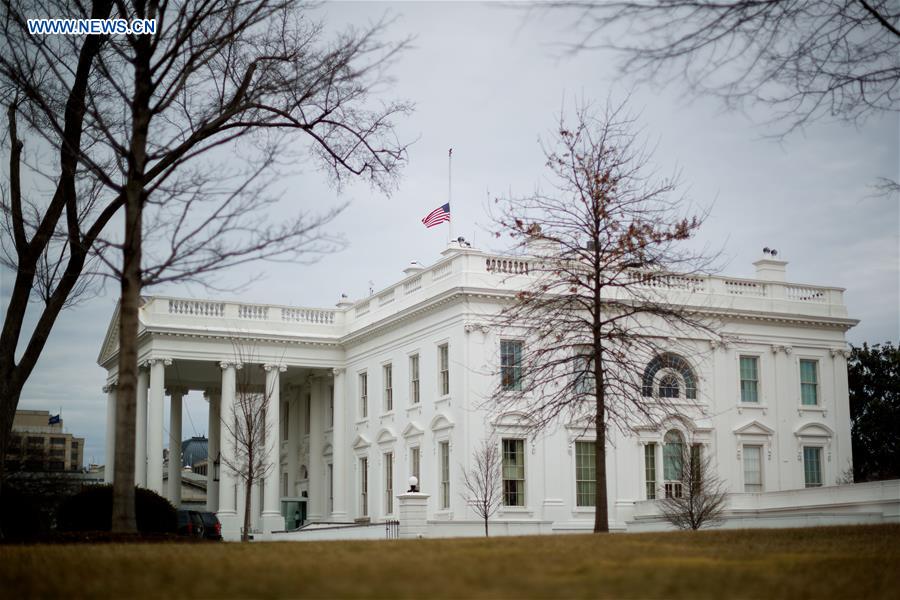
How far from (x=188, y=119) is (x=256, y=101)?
158cm

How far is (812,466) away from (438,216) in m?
19.4

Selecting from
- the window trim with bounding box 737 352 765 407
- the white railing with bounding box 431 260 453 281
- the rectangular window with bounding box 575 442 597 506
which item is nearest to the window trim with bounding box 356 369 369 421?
the white railing with bounding box 431 260 453 281

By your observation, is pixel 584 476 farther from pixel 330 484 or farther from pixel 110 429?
pixel 110 429

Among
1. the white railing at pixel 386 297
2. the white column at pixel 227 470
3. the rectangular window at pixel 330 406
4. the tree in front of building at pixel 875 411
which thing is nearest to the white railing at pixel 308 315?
the white column at pixel 227 470

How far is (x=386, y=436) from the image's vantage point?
5003 centimetres

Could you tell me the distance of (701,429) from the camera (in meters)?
47.5

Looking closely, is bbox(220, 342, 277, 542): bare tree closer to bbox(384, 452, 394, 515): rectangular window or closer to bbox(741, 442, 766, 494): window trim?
bbox(384, 452, 394, 515): rectangular window

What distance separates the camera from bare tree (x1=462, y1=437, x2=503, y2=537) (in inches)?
1642

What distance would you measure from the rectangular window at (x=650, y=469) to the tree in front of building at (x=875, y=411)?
1795 cm

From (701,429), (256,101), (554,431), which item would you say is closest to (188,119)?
(256,101)

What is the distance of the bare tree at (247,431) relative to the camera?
159ft

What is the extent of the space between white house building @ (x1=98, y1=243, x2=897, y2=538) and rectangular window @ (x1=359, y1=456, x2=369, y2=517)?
122 mm

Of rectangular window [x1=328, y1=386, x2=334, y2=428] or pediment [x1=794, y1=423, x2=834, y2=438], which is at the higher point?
rectangular window [x1=328, y1=386, x2=334, y2=428]

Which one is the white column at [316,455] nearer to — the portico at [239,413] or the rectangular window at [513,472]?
the portico at [239,413]
